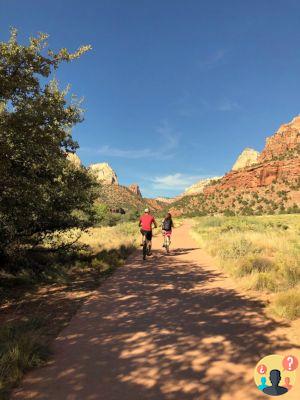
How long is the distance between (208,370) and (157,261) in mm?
10369

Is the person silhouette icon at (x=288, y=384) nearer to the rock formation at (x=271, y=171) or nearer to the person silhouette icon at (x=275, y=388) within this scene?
the person silhouette icon at (x=275, y=388)

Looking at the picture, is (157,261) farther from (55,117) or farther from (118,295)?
(55,117)

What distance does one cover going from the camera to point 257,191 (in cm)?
9600

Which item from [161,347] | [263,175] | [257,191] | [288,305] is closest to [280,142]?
[263,175]

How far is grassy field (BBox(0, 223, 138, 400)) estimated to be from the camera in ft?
17.1

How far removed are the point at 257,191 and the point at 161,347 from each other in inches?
3718

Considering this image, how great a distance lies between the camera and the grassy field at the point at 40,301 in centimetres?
520

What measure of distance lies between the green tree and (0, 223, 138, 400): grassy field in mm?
1132

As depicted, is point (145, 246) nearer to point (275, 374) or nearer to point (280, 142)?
point (275, 374)

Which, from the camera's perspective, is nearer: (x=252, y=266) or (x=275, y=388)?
(x=275, y=388)

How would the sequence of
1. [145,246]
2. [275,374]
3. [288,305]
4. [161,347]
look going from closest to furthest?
[275,374]
[161,347]
[288,305]
[145,246]

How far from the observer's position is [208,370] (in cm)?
494

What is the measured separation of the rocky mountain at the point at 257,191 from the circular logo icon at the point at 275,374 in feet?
233

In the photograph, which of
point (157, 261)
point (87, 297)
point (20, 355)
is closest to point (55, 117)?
point (87, 297)
